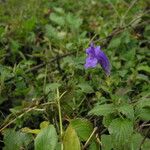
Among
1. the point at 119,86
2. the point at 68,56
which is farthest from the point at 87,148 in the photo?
the point at 68,56

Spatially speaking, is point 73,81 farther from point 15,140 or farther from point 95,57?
point 15,140

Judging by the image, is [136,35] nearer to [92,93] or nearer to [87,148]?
[92,93]

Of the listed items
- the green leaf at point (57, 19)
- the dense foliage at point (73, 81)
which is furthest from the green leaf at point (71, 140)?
the green leaf at point (57, 19)

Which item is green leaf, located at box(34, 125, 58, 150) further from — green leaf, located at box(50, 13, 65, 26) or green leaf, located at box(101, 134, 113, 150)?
green leaf, located at box(50, 13, 65, 26)

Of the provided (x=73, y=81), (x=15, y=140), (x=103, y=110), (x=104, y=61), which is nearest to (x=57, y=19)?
(x=73, y=81)

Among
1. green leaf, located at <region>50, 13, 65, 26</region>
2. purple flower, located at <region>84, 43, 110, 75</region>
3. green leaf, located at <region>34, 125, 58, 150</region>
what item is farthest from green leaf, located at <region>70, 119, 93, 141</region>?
green leaf, located at <region>50, 13, 65, 26</region>

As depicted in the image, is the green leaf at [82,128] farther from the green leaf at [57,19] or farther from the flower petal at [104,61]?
the green leaf at [57,19]

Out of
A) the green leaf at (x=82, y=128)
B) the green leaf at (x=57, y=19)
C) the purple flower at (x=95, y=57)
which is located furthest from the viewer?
the green leaf at (x=57, y=19)
